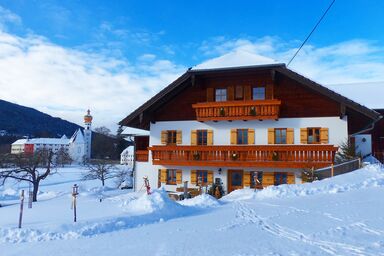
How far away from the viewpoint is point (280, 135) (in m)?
19.1

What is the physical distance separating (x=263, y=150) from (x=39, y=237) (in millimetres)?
12810

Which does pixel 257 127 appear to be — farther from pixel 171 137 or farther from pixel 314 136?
pixel 171 137

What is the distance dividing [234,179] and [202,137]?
124 inches

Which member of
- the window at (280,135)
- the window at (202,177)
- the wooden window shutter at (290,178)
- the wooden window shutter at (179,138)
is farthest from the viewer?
the wooden window shutter at (179,138)

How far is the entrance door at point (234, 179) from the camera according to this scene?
64.1ft

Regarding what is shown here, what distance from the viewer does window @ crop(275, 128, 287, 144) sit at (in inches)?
747

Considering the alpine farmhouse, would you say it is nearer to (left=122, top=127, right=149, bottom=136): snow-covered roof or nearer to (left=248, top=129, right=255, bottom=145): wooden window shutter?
(left=248, top=129, right=255, bottom=145): wooden window shutter

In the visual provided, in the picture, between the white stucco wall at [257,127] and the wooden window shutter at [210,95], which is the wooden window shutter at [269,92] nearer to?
the white stucco wall at [257,127]

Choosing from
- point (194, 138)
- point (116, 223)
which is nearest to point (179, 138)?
point (194, 138)

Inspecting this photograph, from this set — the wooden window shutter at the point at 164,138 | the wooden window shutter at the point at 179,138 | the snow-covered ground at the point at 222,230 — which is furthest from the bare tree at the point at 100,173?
the snow-covered ground at the point at 222,230

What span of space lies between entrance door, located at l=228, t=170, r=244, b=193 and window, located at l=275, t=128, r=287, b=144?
9.01 feet

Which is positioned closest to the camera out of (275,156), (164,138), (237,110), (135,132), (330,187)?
(330,187)

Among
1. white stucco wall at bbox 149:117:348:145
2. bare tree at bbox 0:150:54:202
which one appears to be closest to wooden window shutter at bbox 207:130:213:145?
white stucco wall at bbox 149:117:348:145

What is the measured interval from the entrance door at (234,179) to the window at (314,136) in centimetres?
418
